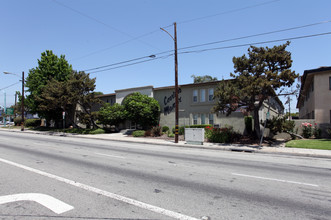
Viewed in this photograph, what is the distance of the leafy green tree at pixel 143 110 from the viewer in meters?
24.2

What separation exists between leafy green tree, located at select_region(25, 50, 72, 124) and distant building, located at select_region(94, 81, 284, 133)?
48.4 feet

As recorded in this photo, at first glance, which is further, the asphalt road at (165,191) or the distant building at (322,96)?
the distant building at (322,96)

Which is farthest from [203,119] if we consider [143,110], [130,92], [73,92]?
[73,92]

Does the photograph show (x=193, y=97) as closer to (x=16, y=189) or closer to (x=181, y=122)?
(x=181, y=122)

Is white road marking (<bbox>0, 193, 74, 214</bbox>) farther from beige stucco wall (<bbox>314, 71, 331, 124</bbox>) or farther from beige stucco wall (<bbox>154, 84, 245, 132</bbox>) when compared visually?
beige stucco wall (<bbox>314, 71, 331, 124</bbox>)

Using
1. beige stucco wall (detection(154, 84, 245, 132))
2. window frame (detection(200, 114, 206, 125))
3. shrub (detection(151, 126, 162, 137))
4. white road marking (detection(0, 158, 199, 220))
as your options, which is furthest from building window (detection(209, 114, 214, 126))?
white road marking (detection(0, 158, 199, 220))

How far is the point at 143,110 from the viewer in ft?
79.3

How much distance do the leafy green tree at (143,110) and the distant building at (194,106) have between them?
1.06 metres

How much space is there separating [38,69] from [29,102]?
5.36 m

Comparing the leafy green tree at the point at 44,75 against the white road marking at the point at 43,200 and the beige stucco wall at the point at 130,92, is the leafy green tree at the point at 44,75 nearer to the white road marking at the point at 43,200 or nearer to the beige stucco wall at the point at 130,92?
the beige stucco wall at the point at 130,92

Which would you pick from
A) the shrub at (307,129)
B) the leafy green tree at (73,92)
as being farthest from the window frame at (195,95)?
the leafy green tree at (73,92)

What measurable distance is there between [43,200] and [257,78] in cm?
1472

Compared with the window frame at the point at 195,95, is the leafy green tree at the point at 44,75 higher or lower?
higher

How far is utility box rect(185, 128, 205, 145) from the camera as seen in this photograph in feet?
55.9
